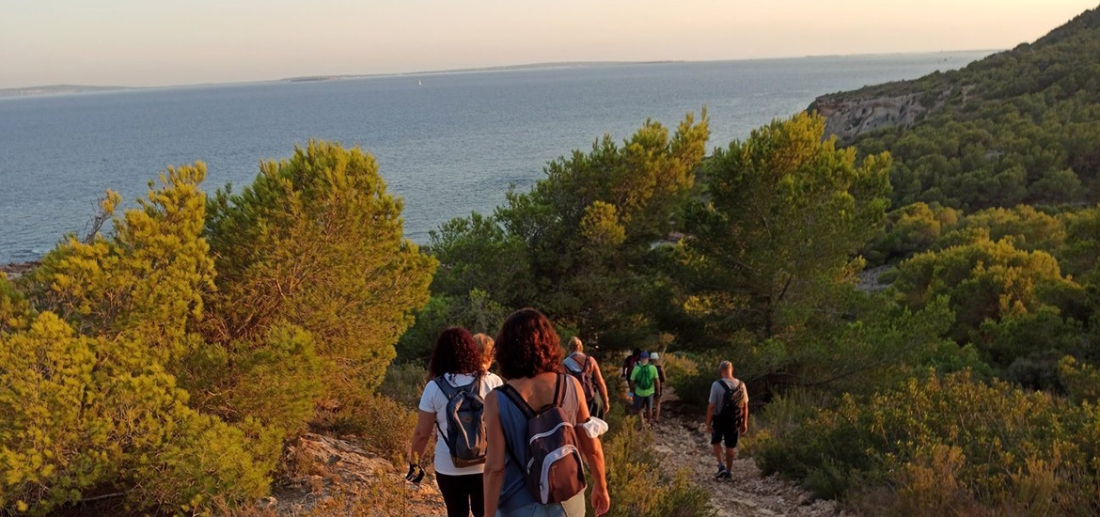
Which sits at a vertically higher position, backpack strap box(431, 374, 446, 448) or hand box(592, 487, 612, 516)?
backpack strap box(431, 374, 446, 448)

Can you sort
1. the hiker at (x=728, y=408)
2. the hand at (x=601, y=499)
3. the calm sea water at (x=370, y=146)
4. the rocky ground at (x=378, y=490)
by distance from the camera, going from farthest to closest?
the calm sea water at (x=370, y=146) → the hiker at (x=728, y=408) → the rocky ground at (x=378, y=490) → the hand at (x=601, y=499)

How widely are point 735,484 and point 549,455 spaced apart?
585cm

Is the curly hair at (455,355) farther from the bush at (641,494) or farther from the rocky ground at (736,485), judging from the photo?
the rocky ground at (736,485)

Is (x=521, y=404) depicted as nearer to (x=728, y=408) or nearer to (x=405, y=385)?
(x=728, y=408)

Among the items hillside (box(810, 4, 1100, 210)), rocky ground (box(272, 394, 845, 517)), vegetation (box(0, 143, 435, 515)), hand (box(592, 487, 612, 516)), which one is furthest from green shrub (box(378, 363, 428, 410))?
hillside (box(810, 4, 1100, 210))

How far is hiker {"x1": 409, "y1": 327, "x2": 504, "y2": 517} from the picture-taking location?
14.7ft

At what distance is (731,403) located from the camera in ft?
27.6

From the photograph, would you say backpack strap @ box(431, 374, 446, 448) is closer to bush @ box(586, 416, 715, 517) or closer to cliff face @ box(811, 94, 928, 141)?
bush @ box(586, 416, 715, 517)

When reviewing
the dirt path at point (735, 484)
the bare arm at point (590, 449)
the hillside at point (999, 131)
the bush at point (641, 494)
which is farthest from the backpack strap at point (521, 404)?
the hillside at point (999, 131)

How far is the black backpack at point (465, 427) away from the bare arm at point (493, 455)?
35.3 inches

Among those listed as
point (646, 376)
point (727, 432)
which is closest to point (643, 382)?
point (646, 376)

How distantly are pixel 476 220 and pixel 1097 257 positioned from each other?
42.7ft

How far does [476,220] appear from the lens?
14.5 m

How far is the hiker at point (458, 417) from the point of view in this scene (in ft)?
14.7
